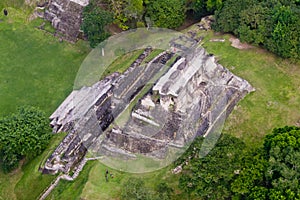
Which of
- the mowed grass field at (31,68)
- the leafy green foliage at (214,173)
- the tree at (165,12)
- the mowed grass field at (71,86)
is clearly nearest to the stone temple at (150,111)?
the mowed grass field at (71,86)

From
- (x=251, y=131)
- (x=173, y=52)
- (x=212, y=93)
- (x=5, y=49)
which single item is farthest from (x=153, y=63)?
(x=5, y=49)

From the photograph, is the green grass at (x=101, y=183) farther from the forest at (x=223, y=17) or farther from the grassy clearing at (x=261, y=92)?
the forest at (x=223, y=17)

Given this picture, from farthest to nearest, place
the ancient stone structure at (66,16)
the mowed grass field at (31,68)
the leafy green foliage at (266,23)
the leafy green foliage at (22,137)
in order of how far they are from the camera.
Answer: the ancient stone structure at (66,16) → the mowed grass field at (31,68) → the leafy green foliage at (266,23) → the leafy green foliage at (22,137)

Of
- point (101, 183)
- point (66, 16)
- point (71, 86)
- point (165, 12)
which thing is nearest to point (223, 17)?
point (165, 12)

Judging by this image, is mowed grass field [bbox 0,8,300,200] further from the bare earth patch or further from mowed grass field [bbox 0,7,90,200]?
the bare earth patch

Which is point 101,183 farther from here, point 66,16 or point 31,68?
point 66,16

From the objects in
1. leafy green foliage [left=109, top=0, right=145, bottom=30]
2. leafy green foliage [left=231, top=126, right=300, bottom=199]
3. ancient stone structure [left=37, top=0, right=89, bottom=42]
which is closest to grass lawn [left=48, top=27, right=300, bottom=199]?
leafy green foliage [left=231, top=126, right=300, bottom=199]
